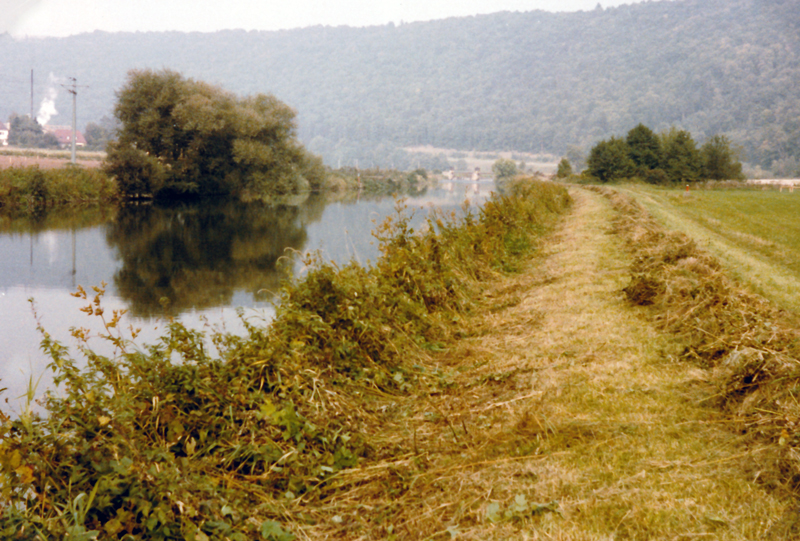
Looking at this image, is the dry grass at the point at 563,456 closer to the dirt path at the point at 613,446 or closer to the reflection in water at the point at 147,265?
the dirt path at the point at 613,446

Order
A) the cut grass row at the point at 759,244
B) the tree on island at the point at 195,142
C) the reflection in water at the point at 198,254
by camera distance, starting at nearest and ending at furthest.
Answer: the cut grass row at the point at 759,244 < the reflection in water at the point at 198,254 < the tree on island at the point at 195,142

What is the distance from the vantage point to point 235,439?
280 centimetres

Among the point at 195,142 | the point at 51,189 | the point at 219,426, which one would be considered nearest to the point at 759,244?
the point at 219,426

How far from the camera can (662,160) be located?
161ft

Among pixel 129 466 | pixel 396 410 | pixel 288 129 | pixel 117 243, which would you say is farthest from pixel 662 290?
pixel 288 129

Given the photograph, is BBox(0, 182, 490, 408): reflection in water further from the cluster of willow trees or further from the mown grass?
the cluster of willow trees

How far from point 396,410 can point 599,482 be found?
1.45 meters

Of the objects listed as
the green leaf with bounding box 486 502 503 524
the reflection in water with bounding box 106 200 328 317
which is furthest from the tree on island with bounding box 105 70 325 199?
the green leaf with bounding box 486 502 503 524

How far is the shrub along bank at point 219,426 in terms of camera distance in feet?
6.65

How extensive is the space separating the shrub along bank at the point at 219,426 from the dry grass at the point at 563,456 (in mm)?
181

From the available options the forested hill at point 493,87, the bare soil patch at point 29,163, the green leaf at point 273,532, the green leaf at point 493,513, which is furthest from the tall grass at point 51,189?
the forested hill at point 493,87

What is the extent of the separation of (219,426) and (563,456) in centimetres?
170

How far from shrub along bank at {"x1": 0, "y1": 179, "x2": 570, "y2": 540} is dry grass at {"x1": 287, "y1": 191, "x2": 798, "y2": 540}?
18cm

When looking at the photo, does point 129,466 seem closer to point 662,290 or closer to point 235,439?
point 235,439
